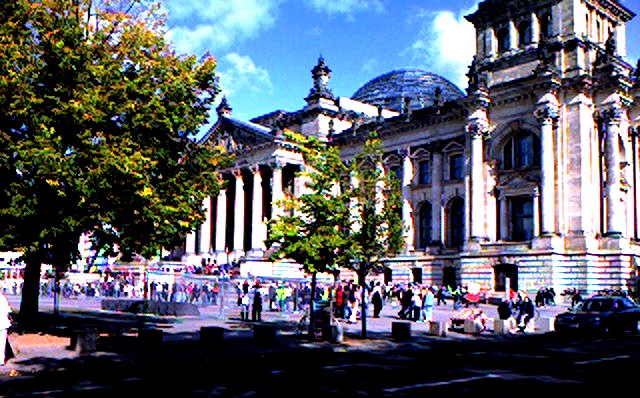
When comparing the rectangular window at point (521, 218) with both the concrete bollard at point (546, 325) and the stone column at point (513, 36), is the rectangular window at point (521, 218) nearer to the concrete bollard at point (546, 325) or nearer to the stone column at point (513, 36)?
the stone column at point (513, 36)

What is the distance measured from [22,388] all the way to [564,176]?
3896 centimetres

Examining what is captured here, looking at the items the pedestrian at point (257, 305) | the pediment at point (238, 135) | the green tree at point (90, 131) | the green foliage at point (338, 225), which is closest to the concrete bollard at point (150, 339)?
the green tree at point (90, 131)

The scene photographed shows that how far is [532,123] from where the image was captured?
152 feet

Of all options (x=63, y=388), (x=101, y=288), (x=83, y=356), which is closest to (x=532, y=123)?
(x=101, y=288)

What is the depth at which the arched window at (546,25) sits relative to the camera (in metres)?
48.0

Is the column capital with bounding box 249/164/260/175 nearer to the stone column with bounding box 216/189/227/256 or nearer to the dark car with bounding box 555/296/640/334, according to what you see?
the stone column with bounding box 216/189/227/256

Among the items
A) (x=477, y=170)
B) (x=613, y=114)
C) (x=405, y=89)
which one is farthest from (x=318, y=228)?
(x=405, y=89)

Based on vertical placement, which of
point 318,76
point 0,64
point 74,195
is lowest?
point 74,195

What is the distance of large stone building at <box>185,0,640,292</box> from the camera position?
43562mm

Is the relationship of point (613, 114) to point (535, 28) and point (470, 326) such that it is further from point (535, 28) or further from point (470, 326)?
point (470, 326)

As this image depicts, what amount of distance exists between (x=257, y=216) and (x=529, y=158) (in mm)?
27132

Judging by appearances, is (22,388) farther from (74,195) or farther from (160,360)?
(74,195)

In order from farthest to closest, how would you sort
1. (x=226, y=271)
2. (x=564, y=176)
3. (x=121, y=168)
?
(x=226, y=271) < (x=564, y=176) < (x=121, y=168)

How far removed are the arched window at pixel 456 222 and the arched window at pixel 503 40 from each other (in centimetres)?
1144
